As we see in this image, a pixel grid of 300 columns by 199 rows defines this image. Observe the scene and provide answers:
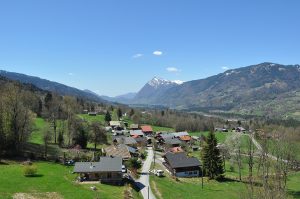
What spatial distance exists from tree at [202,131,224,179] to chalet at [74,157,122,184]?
25738 mm

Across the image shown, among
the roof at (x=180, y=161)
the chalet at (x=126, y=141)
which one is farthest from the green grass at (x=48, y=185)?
the chalet at (x=126, y=141)

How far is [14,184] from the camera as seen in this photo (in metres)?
58.6

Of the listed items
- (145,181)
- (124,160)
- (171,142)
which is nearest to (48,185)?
(145,181)

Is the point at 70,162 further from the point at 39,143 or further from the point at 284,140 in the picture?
the point at 284,140

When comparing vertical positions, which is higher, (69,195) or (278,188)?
(278,188)

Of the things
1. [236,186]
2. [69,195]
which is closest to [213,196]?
[236,186]

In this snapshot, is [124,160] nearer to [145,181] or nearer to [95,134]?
[95,134]

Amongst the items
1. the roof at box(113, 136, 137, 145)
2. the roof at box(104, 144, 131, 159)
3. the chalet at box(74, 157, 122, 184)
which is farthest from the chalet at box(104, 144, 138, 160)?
the chalet at box(74, 157, 122, 184)

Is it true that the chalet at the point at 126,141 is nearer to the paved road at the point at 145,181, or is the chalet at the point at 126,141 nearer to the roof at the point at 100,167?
the paved road at the point at 145,181

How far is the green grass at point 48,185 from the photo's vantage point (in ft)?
184

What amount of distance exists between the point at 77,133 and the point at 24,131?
75.8 ft

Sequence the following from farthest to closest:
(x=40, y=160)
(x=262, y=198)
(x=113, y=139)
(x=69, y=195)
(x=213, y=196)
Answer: (x=113, y=139)
(x=40, y=160)
(x=213, y=196)
(x=69, y=195)
(x=262, y=198)

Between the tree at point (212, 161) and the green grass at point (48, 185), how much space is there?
2991 centimetres

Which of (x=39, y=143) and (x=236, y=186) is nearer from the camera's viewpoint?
(x=236, y=186)
